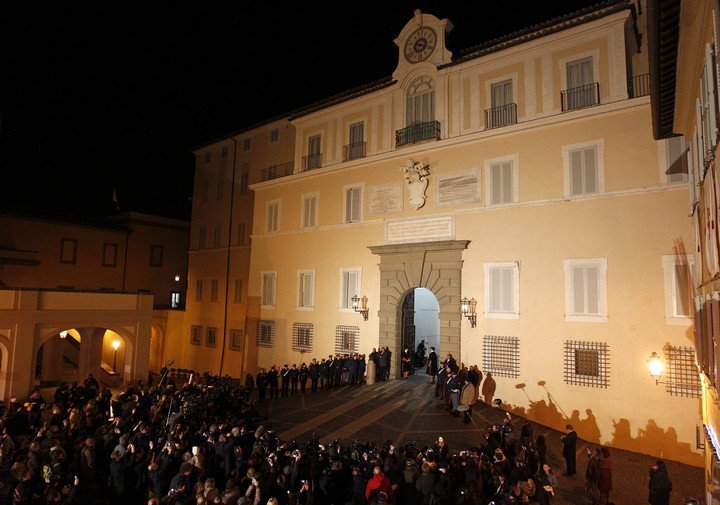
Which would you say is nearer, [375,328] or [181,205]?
[375,328]

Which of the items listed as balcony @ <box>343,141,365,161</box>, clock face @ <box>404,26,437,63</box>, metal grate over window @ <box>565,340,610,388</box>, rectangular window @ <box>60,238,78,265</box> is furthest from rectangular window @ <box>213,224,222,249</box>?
metal grate over window @ <box>565,340,610,388</box>

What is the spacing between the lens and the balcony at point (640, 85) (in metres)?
16.3

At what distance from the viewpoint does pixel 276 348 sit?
80.8 ft

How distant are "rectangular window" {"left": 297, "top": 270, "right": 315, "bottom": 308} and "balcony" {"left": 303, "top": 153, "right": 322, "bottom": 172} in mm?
5709

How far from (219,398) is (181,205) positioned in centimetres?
2815

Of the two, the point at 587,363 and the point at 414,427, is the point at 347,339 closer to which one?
Answer: the point at 414,427

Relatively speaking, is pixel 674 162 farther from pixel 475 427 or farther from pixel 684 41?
pixel 475 427

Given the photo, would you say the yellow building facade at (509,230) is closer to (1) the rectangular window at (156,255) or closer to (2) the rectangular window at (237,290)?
(2) the rectangular window at (237,290)

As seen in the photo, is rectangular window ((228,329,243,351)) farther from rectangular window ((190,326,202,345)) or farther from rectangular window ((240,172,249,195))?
rectangular window ((240,172,249,195))

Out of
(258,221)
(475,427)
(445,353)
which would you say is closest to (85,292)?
(258,221)

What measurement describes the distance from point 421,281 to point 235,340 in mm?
14176

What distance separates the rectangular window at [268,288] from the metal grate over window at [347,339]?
5011 millimetres

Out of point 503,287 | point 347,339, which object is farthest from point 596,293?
point 347,339

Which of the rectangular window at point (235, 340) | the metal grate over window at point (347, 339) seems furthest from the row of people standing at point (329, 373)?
the rectangular window at point (235, 340)
